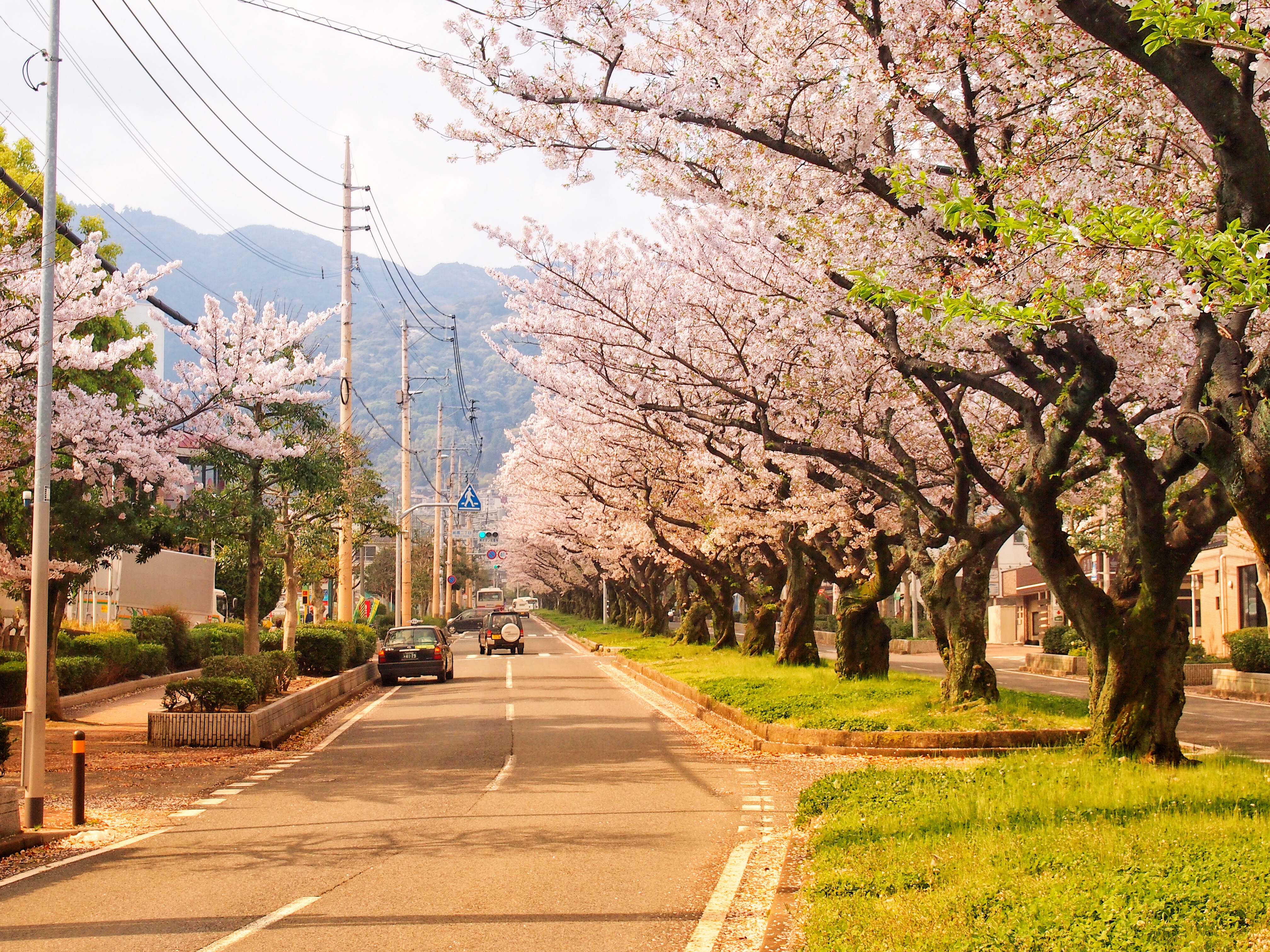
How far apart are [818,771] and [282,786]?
6286 mm

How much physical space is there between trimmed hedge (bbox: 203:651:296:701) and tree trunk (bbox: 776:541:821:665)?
40.7 ft

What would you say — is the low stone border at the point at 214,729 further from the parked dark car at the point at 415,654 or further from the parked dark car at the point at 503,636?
the parked dark car at the point at 503,636

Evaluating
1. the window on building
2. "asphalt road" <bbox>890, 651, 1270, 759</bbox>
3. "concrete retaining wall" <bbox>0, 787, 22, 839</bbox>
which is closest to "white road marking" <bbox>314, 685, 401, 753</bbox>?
"concrete retaining wall" <bbox>0, 787, 22, 839</bbox>

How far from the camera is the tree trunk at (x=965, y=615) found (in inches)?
698

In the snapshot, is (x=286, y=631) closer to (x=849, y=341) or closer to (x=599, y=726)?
(x=599, y=726)

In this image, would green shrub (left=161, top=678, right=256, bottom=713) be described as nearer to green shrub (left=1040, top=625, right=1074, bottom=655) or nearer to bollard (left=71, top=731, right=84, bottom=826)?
bollard (left=71, top=731, right=84, bottom=826)

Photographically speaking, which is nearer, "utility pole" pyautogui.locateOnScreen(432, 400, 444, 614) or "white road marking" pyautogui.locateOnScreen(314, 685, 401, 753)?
"white road marking" pyautogui.locateOnScreen(314, 685, 401, 753)

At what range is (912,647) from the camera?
1953 inches

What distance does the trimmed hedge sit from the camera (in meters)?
18.5

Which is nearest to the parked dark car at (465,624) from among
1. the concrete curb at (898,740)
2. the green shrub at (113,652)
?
the green shrub at (113,652)

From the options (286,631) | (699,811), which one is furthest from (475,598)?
→ (699,811)

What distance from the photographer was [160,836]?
10.4m

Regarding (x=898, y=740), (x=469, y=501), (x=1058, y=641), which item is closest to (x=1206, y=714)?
(x=898, y=740)

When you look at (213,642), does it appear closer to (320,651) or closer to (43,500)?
(320,651)
